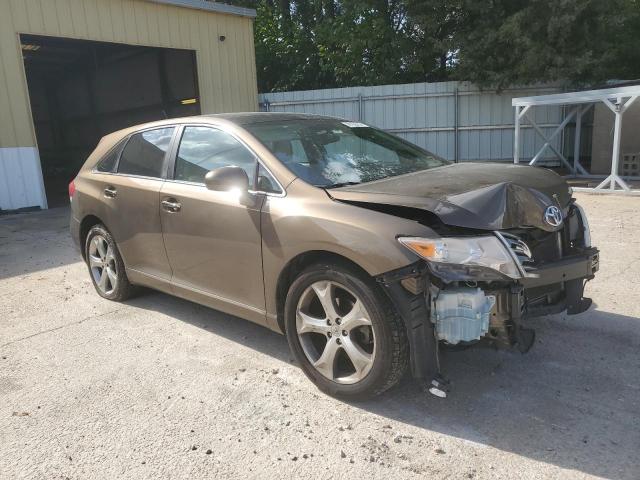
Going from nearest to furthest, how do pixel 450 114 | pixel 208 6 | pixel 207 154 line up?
1. pixel 207 154
2. pixel 208 6
3. pixel 450 114

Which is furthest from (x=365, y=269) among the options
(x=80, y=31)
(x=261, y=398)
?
(x=80, y=31)

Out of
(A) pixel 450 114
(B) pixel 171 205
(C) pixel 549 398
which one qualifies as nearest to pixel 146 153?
(B) pixel 171 205

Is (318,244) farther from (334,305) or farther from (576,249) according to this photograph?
(576,249)

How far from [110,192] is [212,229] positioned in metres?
1.52

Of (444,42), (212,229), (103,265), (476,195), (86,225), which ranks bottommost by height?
(103,265)

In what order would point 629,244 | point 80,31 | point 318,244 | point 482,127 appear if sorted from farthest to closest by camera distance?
point 482,127, point 80,31, point 629,244, point 318,244

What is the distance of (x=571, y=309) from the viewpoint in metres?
3.27

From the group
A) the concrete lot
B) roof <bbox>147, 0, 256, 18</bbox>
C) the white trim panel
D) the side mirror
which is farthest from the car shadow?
roof <bbox>147, 0, 256, 18</bbox>

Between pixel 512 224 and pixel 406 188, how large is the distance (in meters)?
0.62

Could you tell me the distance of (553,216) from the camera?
9.85 ft

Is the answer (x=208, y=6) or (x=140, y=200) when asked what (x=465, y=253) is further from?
(x=208, y=6)

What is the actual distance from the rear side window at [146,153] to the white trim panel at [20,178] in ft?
25.0

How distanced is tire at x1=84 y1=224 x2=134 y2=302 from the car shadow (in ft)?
4.22

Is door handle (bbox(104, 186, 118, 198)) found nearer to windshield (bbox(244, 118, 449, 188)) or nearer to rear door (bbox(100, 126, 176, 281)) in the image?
rear door (bbox(100, 126, 176, 281))
